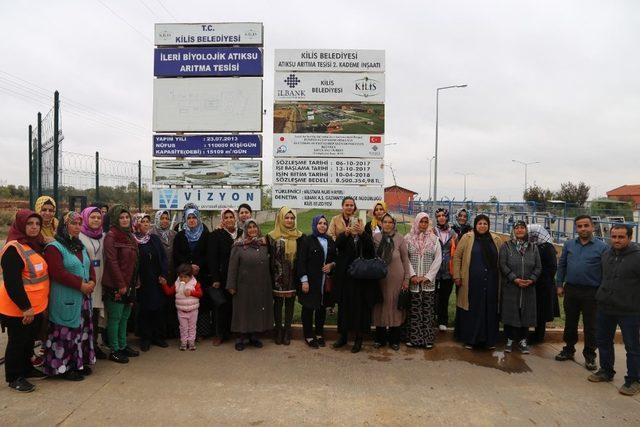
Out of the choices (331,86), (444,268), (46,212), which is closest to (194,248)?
(46,212)

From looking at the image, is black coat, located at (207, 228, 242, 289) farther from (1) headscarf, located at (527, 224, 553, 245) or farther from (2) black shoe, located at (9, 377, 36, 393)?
(1) headscarf, located at (527, 224, 553, 245)

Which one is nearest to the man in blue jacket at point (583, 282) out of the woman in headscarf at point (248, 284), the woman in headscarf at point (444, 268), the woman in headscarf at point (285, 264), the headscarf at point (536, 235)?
the headscarf at point (536, 235)

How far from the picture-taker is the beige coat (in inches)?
209

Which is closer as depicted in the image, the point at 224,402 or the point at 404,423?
the point at 404,423

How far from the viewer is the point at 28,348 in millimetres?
4035

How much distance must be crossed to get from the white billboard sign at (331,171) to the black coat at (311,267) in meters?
1.83

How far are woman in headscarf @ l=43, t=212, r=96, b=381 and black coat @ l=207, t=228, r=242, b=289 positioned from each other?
1333mm

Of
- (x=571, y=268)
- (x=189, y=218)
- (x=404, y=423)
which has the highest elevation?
(x=189, y=218)

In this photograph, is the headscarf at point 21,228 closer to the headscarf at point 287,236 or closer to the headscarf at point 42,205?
the headscarf at point 42,205

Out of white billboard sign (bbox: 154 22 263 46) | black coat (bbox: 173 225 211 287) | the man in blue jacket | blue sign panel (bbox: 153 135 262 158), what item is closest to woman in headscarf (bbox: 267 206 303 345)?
black coat (bbox: 173 225 211 287)

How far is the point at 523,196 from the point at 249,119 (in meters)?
49.8

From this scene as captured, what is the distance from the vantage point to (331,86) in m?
6.91

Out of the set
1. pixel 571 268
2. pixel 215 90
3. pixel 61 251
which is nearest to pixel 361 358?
pixel 571 268

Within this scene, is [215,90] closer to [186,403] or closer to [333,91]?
[333,91]
